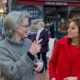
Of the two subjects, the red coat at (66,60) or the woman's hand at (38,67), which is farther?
the red coat at (66,60)

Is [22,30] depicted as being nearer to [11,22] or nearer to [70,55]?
[11,22]

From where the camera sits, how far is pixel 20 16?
314 centimetres

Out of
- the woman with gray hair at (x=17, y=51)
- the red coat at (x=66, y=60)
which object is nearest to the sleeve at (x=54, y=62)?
the red coat at (x=66, y=60)

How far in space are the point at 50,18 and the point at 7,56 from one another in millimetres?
24678

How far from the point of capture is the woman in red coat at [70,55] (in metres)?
3.84

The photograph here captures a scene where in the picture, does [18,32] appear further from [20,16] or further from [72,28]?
[72,28]

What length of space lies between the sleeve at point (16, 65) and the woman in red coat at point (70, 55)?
35.6 inches

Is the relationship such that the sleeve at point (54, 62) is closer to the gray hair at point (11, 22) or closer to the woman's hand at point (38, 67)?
the woman's hand at point (38, 67)

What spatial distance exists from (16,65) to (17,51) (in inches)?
8.2

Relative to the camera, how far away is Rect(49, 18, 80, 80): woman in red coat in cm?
384

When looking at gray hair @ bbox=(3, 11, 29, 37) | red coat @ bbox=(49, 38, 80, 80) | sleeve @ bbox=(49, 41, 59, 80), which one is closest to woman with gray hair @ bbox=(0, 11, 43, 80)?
gray hair @ bbox=(3, 11, 29, 37)

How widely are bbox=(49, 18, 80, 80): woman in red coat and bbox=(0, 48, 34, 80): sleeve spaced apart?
0.90m

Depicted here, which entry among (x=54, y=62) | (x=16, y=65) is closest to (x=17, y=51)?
(x=16, y=65)

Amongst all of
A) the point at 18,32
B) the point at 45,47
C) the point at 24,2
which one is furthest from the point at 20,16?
the point at 24,2
